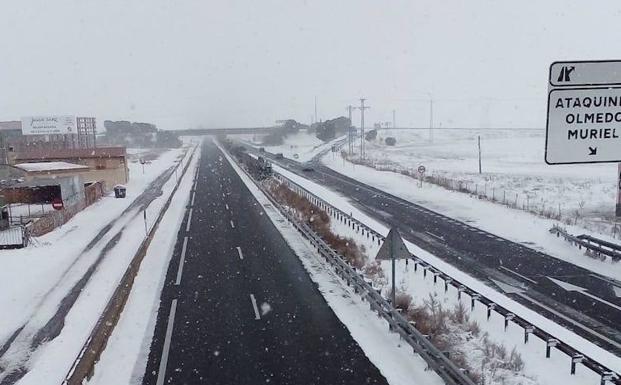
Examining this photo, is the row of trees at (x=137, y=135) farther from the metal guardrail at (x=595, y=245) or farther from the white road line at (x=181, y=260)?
the metal guardrail at (x=595, y=245)

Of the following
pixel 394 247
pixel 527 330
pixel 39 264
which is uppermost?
pixel 394 247

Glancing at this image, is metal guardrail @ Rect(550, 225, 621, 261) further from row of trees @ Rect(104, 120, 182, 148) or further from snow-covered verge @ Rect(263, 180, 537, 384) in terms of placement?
row of trees @ Rect(104, 120, 182, 148)

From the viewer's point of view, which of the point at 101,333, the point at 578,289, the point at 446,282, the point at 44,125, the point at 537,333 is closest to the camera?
the point at 537,333

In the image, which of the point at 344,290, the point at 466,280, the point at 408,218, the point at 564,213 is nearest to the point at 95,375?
the point at 344,290

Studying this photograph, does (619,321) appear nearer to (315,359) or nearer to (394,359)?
(394,359)

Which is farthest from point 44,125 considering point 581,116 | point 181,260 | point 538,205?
point 581,116

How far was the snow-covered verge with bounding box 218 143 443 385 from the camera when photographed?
395 inches

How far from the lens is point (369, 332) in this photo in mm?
12320

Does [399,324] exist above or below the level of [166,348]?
above

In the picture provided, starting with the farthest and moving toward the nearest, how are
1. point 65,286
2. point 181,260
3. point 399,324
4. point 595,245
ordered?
point 595,245
point 181,260
point 65,286
point 399,324

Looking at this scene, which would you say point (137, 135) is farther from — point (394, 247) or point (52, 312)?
point (394, 247)

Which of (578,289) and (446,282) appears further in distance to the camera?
(578,289)

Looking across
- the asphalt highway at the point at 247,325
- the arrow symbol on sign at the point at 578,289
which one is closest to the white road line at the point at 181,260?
the asphalt highway at the point at 247,325

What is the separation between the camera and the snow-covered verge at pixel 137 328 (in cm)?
1031
